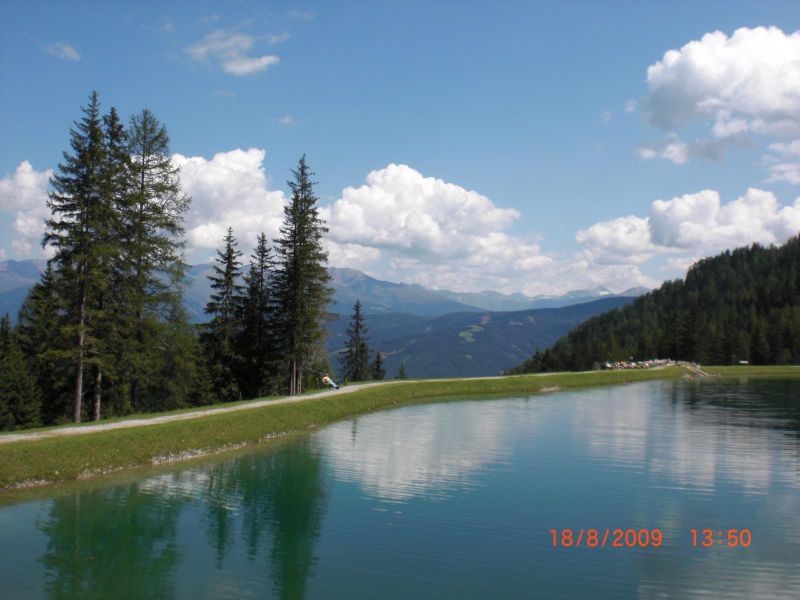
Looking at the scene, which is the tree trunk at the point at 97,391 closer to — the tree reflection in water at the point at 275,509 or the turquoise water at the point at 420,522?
the turquoise water at the point at 420,522

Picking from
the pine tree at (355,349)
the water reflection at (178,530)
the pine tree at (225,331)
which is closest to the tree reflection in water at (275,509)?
the water reflection at (178,530)

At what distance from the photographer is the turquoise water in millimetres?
13992

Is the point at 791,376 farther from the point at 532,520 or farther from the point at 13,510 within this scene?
the point at 13,510

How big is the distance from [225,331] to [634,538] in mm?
47113

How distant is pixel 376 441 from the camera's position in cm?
3378

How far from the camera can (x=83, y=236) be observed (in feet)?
113

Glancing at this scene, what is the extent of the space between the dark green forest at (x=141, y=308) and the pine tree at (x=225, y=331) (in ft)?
0.39

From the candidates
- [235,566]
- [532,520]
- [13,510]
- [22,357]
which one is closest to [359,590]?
[235,566]

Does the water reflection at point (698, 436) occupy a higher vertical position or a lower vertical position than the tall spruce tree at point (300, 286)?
lower

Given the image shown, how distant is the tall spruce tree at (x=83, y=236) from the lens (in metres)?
34.2

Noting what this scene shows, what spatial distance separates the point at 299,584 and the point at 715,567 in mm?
10317

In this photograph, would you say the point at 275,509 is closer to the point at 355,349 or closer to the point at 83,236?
the point at 83,236

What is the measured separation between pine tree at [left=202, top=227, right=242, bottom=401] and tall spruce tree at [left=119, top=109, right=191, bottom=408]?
44.4 feet
